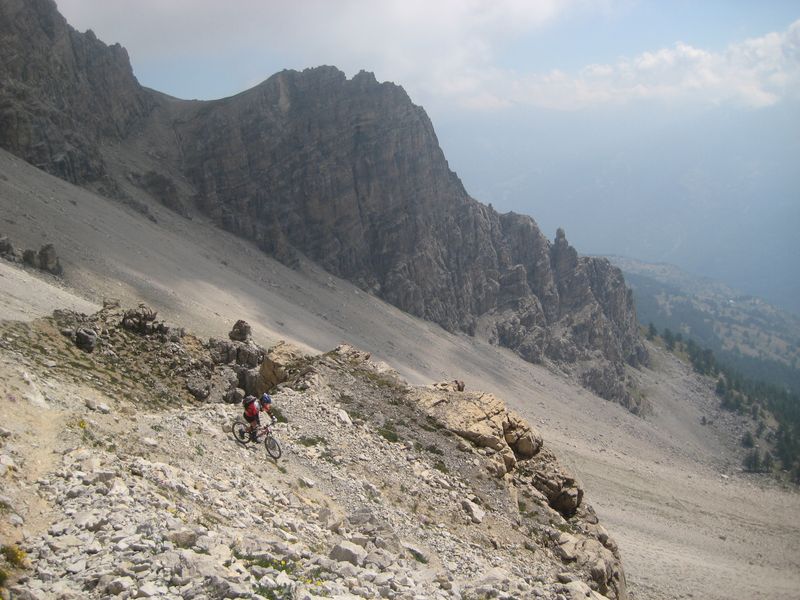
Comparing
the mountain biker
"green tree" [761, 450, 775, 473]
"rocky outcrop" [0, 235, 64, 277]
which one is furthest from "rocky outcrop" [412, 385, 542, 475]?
"green tree" [761, 450, 775, 473]

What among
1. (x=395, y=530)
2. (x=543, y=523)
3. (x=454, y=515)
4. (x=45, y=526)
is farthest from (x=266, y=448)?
(x=543, y=523)

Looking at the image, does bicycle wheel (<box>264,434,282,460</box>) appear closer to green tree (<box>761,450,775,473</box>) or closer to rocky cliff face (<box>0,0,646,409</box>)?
rocky cliff face (<box>0,0,646,409</box>)

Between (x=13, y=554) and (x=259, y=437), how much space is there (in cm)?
1130

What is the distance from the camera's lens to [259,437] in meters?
24.2

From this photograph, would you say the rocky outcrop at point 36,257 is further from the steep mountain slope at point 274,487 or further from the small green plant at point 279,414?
the small green plant at point 279,414

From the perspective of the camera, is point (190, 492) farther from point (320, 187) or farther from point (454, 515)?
point (320, 187)

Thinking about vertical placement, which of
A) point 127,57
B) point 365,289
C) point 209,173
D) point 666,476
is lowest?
point 666,476

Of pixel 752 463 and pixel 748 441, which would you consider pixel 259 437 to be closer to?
pixel 752 463

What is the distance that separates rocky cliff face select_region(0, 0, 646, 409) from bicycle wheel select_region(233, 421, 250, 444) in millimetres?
85818

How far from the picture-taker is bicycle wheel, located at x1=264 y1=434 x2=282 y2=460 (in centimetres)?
2361

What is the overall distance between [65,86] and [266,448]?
99.2 m

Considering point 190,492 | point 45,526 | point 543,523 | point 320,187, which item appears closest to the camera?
point 45,526

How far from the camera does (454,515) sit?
24578 mm

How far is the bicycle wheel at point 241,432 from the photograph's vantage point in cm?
2374
